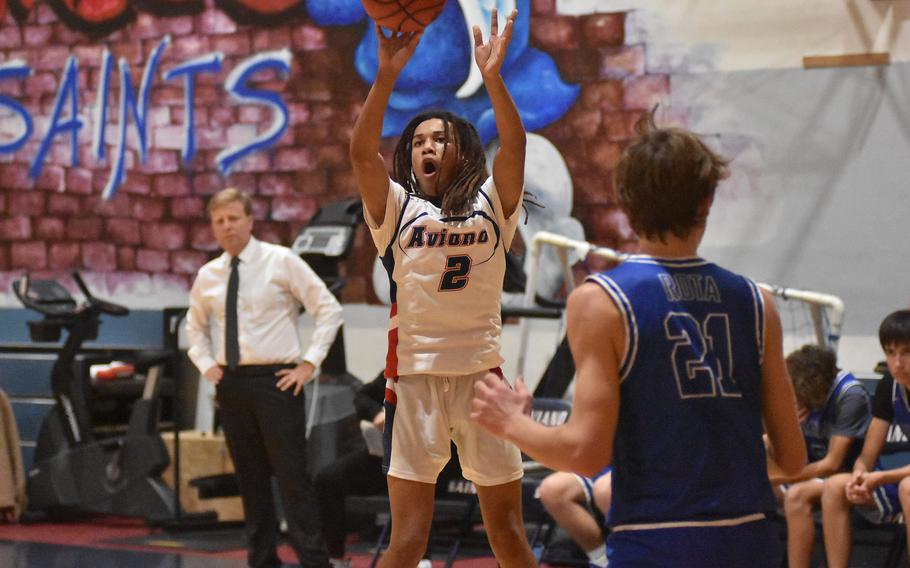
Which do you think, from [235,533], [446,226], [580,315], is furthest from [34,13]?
[580,315]

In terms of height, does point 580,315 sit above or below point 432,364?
above

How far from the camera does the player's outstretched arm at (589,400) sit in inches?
81.6

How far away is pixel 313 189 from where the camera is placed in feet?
27.7

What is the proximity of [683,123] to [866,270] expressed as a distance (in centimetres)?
149

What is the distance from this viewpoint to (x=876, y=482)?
523cm

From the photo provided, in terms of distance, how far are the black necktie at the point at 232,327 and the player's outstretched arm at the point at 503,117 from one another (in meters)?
2.62

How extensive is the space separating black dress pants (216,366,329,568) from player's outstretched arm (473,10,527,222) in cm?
255

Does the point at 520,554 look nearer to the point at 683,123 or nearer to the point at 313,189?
the point at 683,123

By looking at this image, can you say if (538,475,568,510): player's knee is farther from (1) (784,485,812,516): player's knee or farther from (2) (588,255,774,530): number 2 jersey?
(2) (588,255,774,530): number 2 jersey

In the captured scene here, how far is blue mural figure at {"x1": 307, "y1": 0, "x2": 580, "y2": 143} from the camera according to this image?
7.87 metres

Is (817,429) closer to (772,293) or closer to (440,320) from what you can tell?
(772,293)

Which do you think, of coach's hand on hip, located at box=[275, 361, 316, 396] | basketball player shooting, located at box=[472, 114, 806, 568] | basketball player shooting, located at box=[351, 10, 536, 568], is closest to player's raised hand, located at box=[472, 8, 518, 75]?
basketball player shooting, located at box=[351, 10, 536, 568]

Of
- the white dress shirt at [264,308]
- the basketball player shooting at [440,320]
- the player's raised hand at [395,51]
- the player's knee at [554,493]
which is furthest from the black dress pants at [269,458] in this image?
the player's raised hand at [395,51]

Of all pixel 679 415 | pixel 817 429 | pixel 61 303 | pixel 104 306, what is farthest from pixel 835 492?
pixel 61 303
